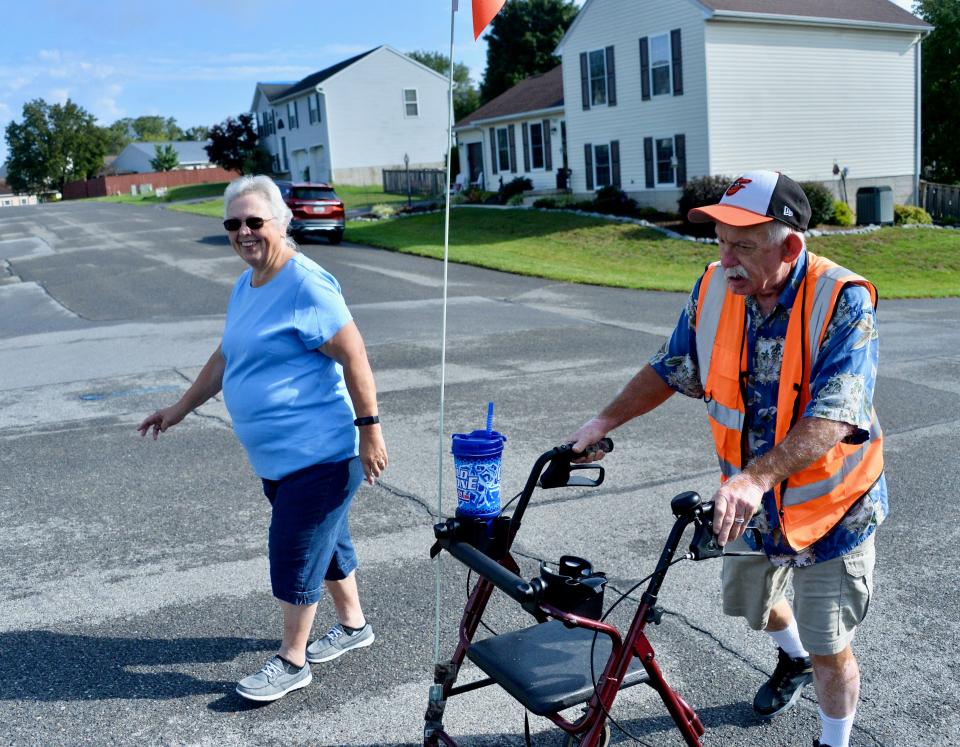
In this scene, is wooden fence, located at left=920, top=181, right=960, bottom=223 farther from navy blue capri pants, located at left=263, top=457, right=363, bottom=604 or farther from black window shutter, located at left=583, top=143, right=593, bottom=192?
navy blue capri pants, located at left=263, top=457, right=363, bottom=604

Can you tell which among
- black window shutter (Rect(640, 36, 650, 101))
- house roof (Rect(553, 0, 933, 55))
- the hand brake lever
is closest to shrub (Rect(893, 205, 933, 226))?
house roof (Rect(553, 0, 933, 55))

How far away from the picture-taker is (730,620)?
4.54m

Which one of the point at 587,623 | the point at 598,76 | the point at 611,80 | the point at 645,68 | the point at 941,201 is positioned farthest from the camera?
the point at 941,201

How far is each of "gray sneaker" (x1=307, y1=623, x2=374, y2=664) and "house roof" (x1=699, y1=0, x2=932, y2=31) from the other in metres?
26.8

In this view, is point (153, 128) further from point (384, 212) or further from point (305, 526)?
point (305, 526)

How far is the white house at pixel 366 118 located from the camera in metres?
54.0

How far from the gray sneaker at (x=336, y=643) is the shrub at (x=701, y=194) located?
2281 centimetres

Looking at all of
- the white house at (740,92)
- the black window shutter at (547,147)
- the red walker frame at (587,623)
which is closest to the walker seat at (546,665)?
the red walker frame at (587,623)

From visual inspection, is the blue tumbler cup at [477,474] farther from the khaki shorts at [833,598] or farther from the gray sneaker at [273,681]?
the gray sneaker at [273,681]

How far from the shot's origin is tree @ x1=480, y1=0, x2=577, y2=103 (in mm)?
62375

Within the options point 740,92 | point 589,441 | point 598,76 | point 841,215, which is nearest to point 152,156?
point 598,76

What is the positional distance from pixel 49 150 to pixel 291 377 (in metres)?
103

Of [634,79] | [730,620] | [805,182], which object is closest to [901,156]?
[805,182]

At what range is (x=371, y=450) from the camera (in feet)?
12.5
